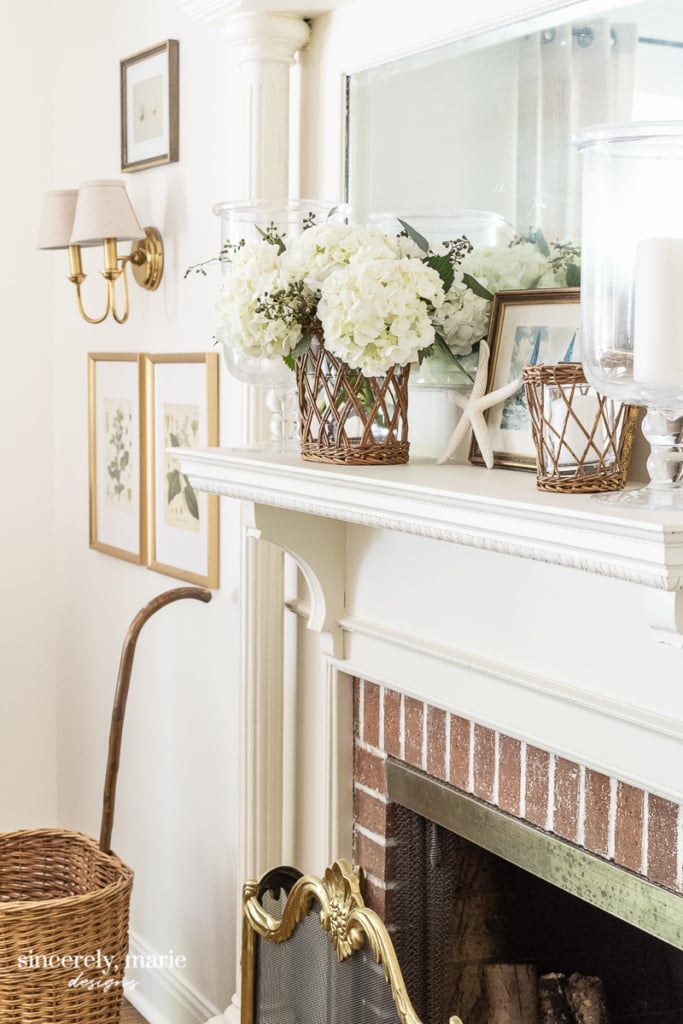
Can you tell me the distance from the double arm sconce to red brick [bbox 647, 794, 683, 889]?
1578 mm

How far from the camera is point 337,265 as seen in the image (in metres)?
1.48

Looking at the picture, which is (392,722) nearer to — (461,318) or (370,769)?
(370,769)

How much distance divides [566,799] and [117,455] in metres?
1.57

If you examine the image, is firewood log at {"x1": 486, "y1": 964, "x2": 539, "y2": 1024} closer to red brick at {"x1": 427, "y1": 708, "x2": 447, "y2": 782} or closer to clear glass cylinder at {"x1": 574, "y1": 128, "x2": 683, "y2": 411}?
red brick at {"x1": 427, "y1": 708, "x2": 447, "y2": 782}

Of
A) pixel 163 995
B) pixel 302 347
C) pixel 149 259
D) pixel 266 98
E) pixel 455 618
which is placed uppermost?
pixel 266 98

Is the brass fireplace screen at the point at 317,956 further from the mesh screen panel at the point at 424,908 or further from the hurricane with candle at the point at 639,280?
the hurricane with candle at the point at 639,280

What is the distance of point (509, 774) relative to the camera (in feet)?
5.46

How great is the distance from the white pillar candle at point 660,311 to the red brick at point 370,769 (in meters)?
1.01

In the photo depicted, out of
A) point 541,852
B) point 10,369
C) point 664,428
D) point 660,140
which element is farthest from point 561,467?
point 10,369

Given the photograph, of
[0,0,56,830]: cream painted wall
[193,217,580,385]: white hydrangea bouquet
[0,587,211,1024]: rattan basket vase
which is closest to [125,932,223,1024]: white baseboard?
[0,587,211,1024]: rattan basket vase

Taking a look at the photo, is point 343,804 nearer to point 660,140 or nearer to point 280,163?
point 280,163

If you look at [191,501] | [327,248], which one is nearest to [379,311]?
[327,248]

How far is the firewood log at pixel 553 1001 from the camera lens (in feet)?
5.98

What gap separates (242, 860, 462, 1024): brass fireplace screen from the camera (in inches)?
65.7
